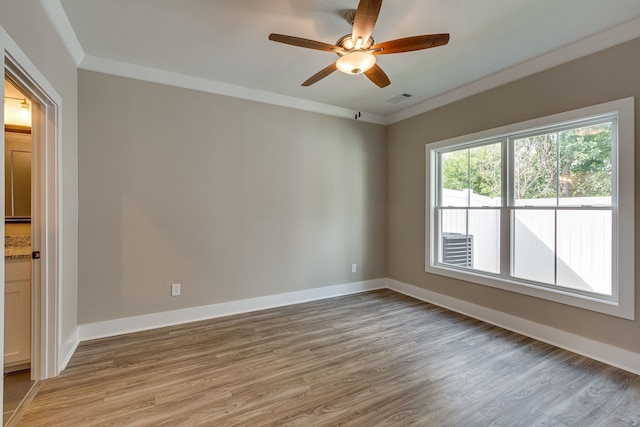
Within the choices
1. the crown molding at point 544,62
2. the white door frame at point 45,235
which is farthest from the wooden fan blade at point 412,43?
the white door frame at point 45,235

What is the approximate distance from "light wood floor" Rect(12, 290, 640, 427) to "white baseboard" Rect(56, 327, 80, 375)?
0.05 metres

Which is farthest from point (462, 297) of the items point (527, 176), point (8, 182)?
point (8, 182)

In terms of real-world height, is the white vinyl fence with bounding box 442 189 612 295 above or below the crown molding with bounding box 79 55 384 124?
below

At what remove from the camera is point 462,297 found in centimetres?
371

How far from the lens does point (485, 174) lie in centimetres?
359

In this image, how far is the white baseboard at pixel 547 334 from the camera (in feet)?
7.93

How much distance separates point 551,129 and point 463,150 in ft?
3.37

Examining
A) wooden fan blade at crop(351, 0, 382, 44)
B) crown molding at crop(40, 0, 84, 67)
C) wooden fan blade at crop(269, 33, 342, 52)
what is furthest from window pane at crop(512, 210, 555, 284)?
crown molding at crop(40, 0, 84, 67)

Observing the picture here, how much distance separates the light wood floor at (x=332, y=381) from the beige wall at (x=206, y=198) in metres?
0.65

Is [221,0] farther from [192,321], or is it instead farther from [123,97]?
[192,321]

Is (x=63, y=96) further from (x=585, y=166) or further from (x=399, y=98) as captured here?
(x=585, y=166)

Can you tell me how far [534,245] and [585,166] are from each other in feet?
3.00

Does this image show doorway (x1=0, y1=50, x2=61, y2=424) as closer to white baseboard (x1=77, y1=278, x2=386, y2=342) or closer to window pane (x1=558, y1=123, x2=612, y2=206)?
white baseboard (x1=77, y1=278, x2=386, y2=342)

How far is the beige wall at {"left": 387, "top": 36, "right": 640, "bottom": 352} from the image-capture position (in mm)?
2465
